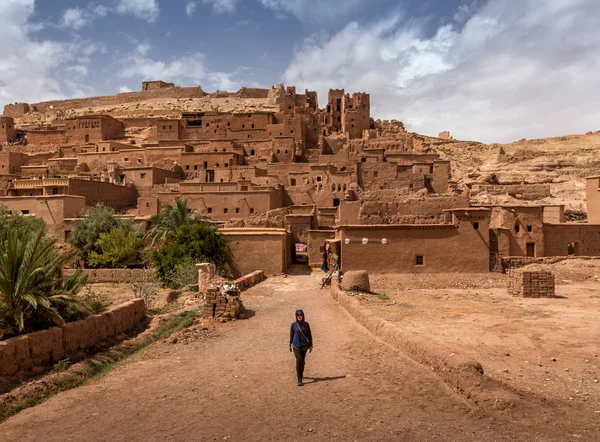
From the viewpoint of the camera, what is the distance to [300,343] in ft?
20.9

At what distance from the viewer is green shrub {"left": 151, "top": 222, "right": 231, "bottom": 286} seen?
736 inches

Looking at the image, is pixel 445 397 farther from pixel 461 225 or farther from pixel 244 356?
pixel 461 225

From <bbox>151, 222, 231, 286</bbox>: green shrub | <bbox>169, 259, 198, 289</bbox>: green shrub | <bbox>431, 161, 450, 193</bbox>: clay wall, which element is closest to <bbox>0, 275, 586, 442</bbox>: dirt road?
<bbox>169, 259, 198, 289</bbox>: green shrub

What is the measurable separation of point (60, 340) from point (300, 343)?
411 cm

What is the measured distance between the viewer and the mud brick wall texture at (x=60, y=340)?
22.6 ft

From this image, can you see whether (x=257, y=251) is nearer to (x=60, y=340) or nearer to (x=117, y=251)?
(x=117, y=251)

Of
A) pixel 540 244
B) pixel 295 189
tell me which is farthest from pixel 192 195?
pixel 540 244

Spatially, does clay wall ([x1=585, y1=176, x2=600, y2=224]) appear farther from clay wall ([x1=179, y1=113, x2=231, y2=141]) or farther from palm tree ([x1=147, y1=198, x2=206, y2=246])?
clay wall ([x1=179, y1=113, x2=231, y2=141])

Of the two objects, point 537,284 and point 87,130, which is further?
point 87,130

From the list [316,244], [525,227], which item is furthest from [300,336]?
[525,227]

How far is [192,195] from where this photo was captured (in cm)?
2897

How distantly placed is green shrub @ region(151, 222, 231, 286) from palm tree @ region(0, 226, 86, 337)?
356 inches

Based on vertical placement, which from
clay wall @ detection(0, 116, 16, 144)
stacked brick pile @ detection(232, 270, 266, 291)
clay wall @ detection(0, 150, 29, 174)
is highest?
clay wall @ detection(0, 116, 16, 144)

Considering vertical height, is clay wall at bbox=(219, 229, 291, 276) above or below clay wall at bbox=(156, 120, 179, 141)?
below
